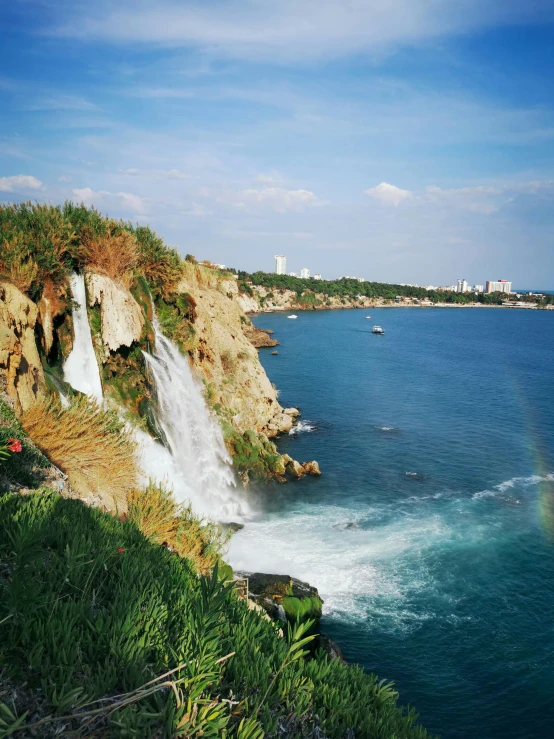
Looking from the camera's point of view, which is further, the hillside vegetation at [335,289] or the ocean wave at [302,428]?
the hillside vegetation at [335,289]

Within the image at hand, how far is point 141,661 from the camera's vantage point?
140 inches

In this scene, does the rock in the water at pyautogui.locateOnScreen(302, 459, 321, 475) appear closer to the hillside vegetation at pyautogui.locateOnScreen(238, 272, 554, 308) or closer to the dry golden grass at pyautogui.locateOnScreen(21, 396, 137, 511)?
the dry golden grass at pyautogui.locateOnScreen(21, 396, 137, 511)

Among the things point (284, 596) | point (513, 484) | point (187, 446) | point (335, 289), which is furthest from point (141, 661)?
point (335, 289)

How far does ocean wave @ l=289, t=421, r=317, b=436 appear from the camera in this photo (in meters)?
33.5

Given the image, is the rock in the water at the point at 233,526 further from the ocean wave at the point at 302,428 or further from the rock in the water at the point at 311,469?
the ocean wave at the point at 302,428

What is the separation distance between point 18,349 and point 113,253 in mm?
7246

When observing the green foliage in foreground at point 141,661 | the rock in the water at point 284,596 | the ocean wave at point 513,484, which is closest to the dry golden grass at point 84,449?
the green foliage in foreground at point 141,661

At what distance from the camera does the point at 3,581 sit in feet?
12.9

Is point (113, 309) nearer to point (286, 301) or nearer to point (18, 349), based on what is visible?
point (18, 349)

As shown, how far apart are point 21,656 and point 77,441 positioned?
25.3 feet

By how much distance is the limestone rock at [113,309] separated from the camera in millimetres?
16906

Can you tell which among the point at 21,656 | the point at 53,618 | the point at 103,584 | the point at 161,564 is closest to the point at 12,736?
the point at 21,656

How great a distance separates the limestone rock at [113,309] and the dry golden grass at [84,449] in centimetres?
524

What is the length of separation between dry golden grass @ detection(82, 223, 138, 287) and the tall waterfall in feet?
11.0
